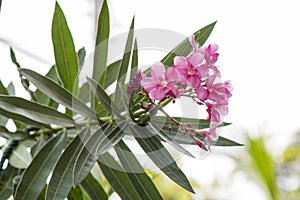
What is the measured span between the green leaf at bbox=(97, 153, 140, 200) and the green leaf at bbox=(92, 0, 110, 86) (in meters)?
0.15

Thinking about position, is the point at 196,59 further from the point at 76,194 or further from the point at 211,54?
the point at 76,194

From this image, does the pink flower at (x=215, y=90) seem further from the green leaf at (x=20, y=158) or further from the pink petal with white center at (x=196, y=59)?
the green leaf at (x=20, y=158)

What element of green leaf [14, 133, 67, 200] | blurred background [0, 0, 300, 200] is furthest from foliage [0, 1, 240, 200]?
blurred background [0, 0, 300, 200]

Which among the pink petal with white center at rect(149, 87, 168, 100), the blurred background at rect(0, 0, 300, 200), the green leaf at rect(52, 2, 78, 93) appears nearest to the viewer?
the pink petal with white center at rect(149, 87, 168, 100)

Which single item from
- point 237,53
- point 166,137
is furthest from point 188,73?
point 237,53

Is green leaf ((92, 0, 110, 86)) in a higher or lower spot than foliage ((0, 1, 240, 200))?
higher

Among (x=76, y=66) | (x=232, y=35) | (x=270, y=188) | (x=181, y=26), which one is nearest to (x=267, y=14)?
(x=232, y=35)

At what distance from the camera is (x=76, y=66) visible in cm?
87

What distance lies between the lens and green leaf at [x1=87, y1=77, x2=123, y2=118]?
691 millimetres

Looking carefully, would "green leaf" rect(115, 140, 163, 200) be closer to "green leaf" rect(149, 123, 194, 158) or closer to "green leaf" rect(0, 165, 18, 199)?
"green leaf" rect(149, 123, 194, 158)

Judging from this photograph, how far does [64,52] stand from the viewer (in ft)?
2.85

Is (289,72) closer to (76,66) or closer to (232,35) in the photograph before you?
(232,35)

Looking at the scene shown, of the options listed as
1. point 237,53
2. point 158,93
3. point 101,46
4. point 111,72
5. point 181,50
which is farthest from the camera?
point 237,53

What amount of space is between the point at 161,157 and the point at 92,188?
0.74 feet
